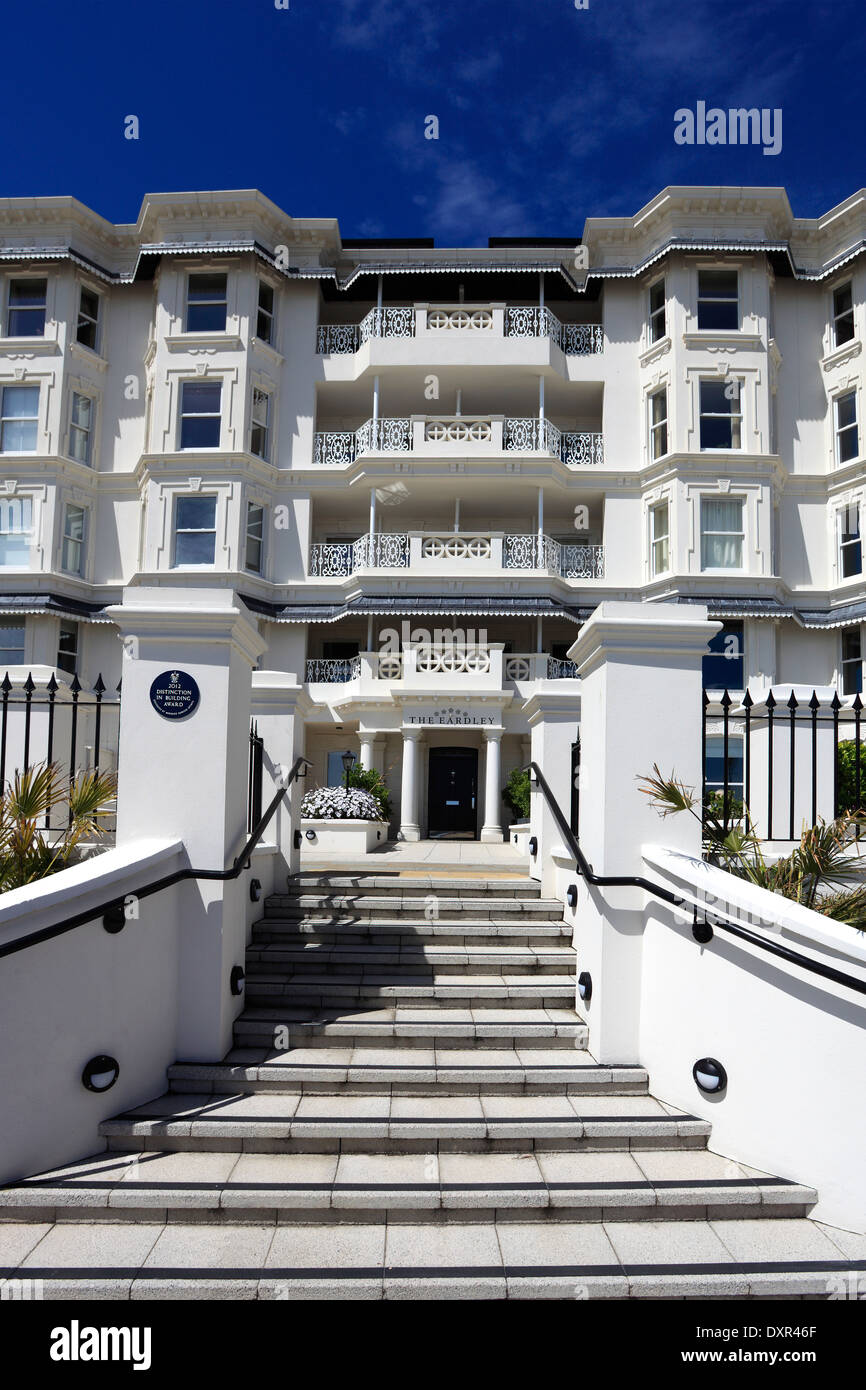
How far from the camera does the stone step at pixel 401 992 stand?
598 centimetres

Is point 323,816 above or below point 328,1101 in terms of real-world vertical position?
above

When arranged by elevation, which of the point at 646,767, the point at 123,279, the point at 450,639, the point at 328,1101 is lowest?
the point at 328,1101

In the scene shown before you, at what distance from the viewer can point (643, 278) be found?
75.3 ft

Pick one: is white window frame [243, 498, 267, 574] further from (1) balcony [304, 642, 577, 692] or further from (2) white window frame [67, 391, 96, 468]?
(2) white window frame [67, 391, 96, 468]

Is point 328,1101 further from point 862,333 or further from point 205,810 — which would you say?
point 862,333

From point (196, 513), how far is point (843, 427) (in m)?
17.8

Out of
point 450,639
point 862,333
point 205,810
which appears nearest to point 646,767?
point 205,810

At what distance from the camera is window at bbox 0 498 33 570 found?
22.3m

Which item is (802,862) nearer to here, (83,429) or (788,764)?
(788,764)

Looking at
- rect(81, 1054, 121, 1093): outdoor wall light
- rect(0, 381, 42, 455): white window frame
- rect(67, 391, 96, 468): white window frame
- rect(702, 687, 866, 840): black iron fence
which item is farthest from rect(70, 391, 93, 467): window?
rect(81, 1054, 121, 1093): outdoor wall light

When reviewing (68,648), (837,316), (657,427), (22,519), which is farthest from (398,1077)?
(837,316)

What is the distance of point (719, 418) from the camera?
72.1 ft

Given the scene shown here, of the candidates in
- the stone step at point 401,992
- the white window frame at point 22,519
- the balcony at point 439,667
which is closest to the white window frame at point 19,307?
the white window frame at point 22,519
